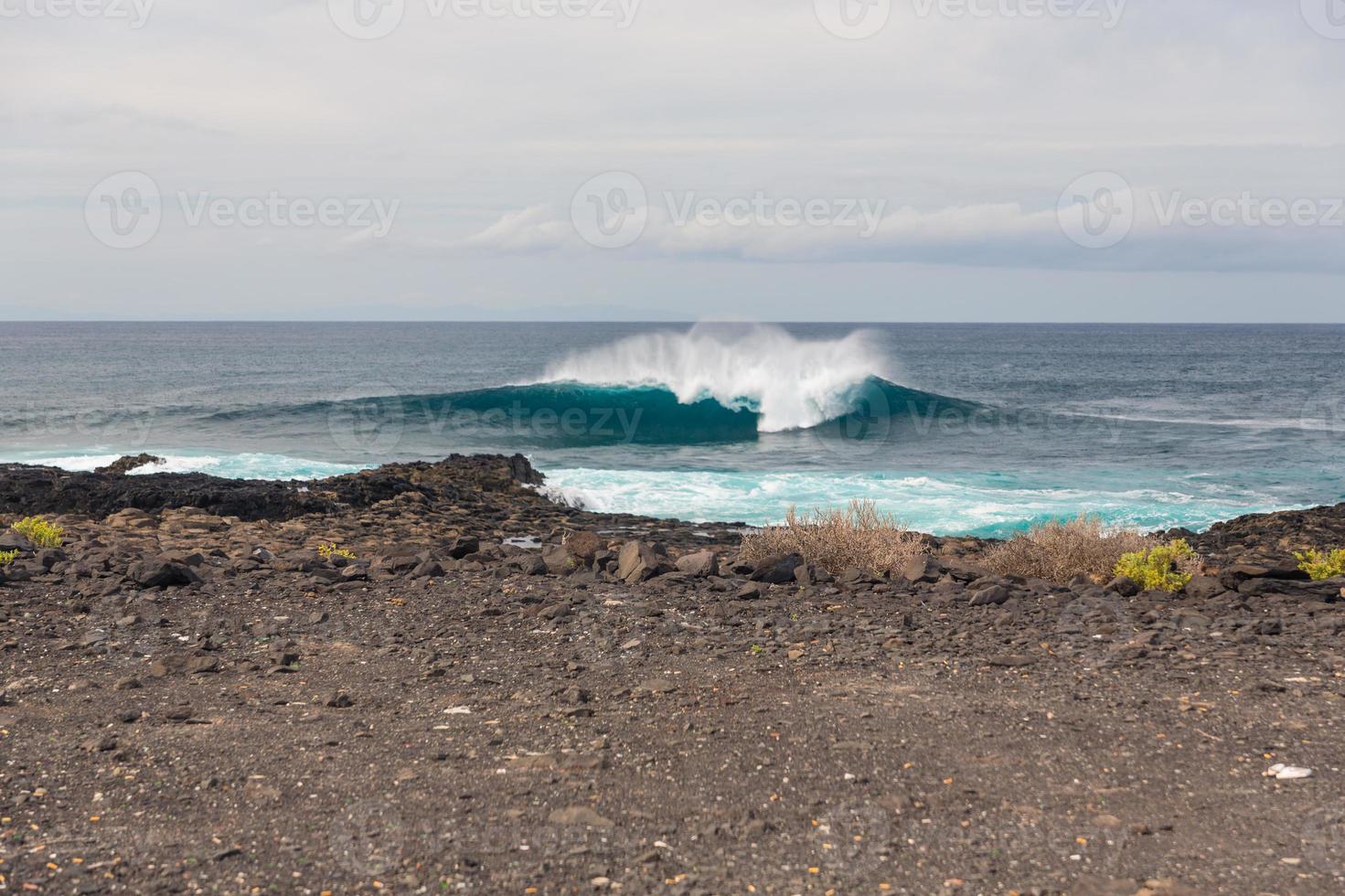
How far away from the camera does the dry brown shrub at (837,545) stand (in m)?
8.80

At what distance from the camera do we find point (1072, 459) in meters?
27.4

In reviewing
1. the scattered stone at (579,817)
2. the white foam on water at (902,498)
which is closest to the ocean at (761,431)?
the white foam on water at (902,498)

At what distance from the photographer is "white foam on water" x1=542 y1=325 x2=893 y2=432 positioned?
1447 inches

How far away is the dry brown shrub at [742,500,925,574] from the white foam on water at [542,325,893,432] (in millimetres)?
25450

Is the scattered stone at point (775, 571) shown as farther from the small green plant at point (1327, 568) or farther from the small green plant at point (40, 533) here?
the small green plant at point (40, 533)

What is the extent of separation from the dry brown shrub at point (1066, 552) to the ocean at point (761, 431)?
1382mm

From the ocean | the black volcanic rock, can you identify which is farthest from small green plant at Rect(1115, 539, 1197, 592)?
the black volcanic rock

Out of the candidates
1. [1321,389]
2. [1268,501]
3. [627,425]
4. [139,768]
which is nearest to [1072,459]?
[1268,501]

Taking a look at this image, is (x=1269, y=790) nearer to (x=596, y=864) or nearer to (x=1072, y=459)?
(x=596, y=864)

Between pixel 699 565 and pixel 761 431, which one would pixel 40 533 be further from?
pixel 761 431

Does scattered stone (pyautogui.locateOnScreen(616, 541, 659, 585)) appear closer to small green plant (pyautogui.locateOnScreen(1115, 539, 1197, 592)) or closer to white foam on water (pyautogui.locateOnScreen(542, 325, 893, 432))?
small green plant (pyautogui.locateOnScreen(1115, 539, 1197, 592))

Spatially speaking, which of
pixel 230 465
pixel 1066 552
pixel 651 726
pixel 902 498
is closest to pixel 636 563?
pixel 651 726

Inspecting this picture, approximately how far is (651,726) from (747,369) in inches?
1340

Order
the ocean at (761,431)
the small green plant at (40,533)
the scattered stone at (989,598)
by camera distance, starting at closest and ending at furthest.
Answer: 1. the scattered stone at (989,598)
2. the small green plant at (40,533)
3. the ocean at (761,431)
